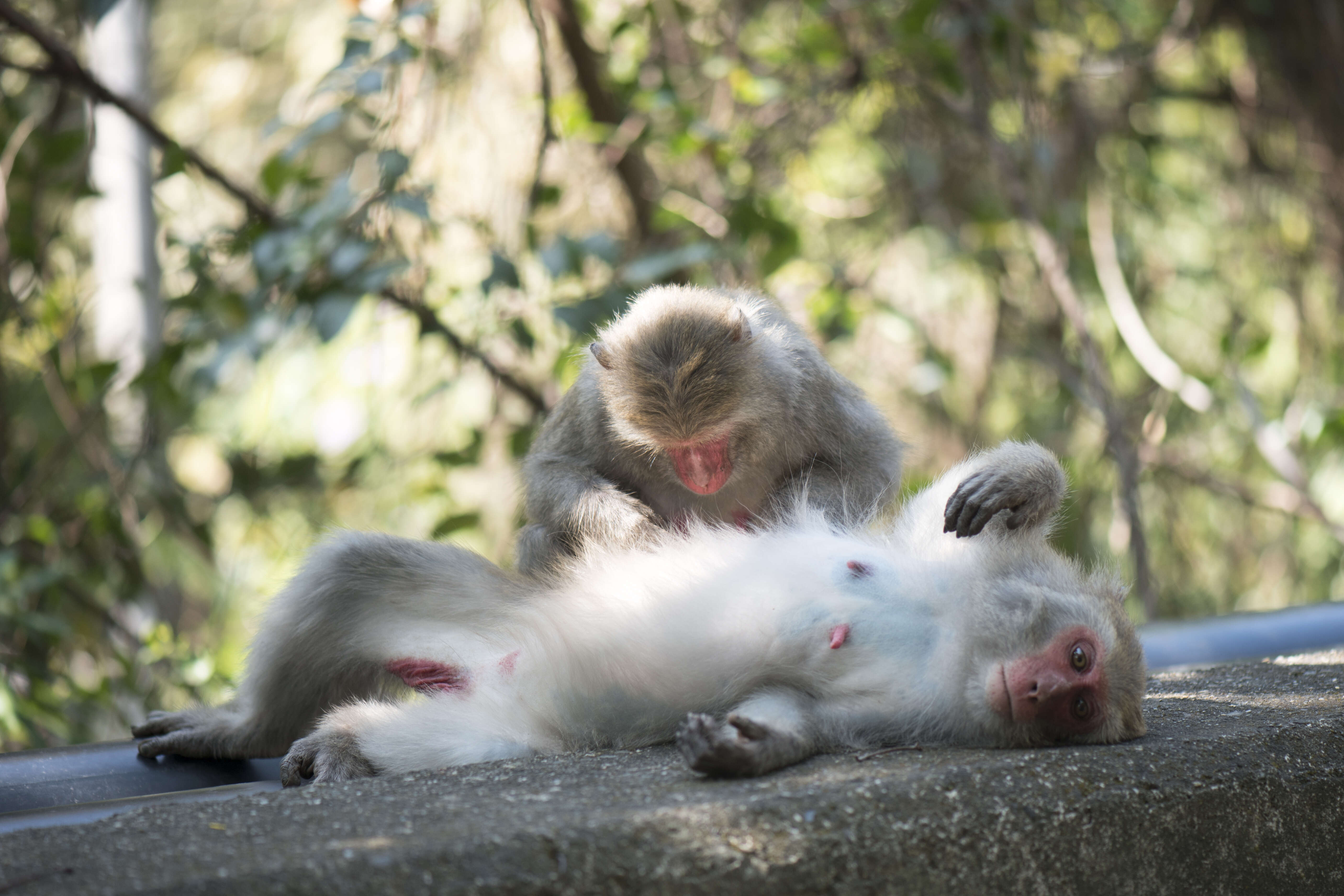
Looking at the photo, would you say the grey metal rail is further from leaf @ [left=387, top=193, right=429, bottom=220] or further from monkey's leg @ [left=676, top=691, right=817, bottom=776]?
leaf @ [left=387, top=193, right=429, bottom=220]

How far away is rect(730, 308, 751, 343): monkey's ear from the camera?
301 centimetres

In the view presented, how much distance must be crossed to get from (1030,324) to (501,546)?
3.10 m

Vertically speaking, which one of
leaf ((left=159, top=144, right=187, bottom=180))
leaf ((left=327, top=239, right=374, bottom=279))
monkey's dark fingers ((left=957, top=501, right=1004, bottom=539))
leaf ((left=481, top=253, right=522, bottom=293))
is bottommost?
monkey's dark fingers ((left=957, top=501, right=1004, bottom=539))

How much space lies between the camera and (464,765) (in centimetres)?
207

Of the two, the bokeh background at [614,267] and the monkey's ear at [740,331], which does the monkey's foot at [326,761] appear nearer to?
the monkey's ear at [740,331]

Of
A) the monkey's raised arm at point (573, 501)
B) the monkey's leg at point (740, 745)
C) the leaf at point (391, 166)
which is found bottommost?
the monkey's leg at point (740, 745)

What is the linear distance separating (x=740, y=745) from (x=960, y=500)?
0.75 meters

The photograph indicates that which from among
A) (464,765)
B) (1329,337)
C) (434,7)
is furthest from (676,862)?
(1329,337)

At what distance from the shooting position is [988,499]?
7.48 feet

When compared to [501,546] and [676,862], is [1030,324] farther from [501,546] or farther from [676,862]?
[676,862]

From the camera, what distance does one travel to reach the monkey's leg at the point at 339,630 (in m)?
2.51

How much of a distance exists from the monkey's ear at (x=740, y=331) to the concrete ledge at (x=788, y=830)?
1227 mm

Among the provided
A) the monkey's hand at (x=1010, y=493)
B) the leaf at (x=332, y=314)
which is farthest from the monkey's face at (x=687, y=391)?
the leaf at (x=332, y=314)

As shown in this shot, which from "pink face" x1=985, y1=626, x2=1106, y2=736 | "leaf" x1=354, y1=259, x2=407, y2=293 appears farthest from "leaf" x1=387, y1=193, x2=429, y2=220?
"pink face" x1=985, y1=626, x2=1106, y2=736
